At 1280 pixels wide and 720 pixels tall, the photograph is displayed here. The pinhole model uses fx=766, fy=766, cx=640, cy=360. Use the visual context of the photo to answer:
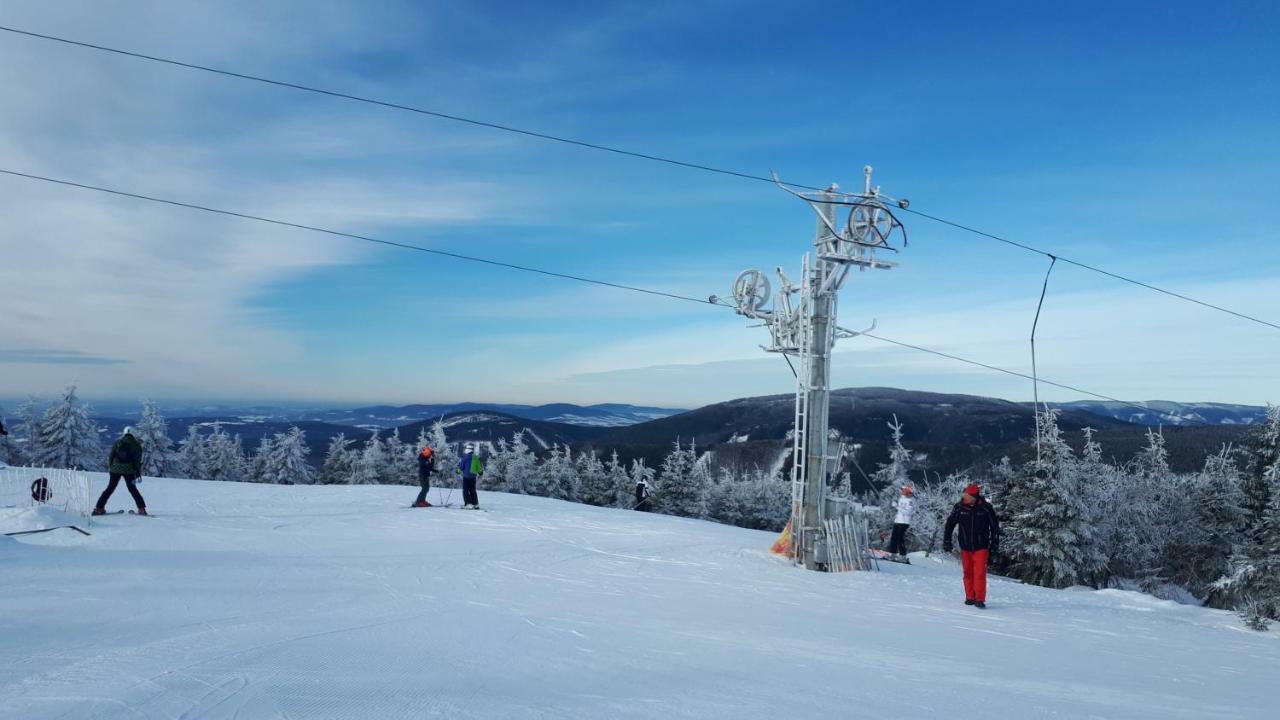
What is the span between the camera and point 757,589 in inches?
Result: 503

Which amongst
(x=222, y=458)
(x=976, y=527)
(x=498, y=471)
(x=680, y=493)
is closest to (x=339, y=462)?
(x=222, y=458)

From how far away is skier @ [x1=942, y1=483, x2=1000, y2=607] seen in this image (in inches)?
512

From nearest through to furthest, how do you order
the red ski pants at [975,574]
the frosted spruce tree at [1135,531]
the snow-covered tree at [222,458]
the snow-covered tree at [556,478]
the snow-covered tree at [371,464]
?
the red ski pants at [975,574] → the frosted spruce tree at [1135,531] → the snow-covered tree at [371,464] → the snow-covered tree at [556,478] → the snow-covered tree at [222,458]

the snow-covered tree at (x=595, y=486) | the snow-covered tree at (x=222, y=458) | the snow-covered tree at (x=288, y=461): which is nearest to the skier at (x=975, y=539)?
the snow-covered tree at (x=595, y=486)

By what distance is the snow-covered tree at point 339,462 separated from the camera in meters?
68.2

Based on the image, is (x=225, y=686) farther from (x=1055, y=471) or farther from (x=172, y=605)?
(x=1055, y=471)

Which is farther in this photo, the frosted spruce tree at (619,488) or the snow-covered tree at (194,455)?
the frosted spruce tree at (619,488)

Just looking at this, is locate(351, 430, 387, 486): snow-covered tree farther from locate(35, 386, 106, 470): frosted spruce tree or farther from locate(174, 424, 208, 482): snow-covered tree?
locate(35, 386, 106, 470): frosted spruce tree

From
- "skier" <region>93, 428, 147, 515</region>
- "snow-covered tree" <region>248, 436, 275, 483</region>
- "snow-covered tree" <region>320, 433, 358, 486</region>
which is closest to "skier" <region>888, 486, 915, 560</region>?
"skier" <region>93, 428, 147, 515</region>

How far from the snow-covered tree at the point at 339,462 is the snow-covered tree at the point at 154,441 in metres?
13.7

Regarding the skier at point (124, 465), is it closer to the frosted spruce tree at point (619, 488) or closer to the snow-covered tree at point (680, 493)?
the snow-covered tree at point (680, 493)

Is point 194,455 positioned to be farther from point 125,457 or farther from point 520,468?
point 125,457

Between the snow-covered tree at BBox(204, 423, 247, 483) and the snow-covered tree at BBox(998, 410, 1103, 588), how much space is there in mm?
60418

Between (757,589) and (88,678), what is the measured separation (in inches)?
372
